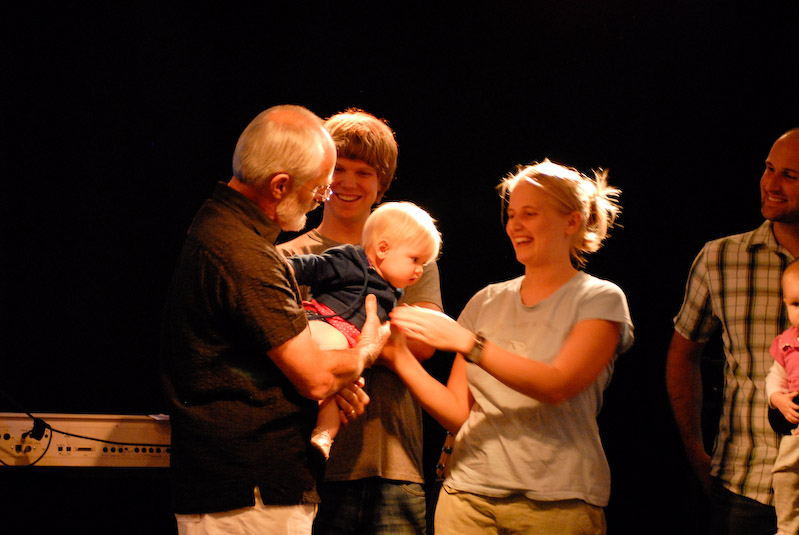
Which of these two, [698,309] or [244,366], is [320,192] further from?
[698,309]

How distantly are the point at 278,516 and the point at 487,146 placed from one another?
254cm

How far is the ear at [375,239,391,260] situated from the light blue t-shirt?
15.9 inches

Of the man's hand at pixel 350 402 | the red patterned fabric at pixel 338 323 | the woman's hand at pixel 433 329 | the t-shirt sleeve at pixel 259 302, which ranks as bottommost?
the man's hand at pixel 350 402

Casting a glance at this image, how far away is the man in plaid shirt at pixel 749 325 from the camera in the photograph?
231cm

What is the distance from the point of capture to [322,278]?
87.5 inches

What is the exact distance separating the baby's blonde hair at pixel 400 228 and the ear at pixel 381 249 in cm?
1

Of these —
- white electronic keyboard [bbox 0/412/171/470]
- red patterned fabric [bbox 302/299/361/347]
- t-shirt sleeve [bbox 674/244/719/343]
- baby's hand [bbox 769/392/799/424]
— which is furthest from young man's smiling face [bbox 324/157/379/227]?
baby's hand [bbox 769/392/799/424]

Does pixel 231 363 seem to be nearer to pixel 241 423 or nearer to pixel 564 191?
pixel 241 423

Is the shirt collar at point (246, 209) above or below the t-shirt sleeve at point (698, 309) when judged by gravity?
above

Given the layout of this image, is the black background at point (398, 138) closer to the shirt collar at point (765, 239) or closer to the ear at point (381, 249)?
the shirt collar at point (765, 239)

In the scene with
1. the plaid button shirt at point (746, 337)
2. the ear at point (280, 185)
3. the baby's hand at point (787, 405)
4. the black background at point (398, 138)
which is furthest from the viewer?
the black background at point (398, 138)

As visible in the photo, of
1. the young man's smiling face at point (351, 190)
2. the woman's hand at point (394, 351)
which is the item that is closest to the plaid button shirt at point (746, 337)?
the woman's hand at point (394, 351)

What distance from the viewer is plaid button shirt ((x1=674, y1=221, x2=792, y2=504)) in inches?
91.6

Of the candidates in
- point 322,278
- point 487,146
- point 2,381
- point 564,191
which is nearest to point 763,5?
point 487,146
